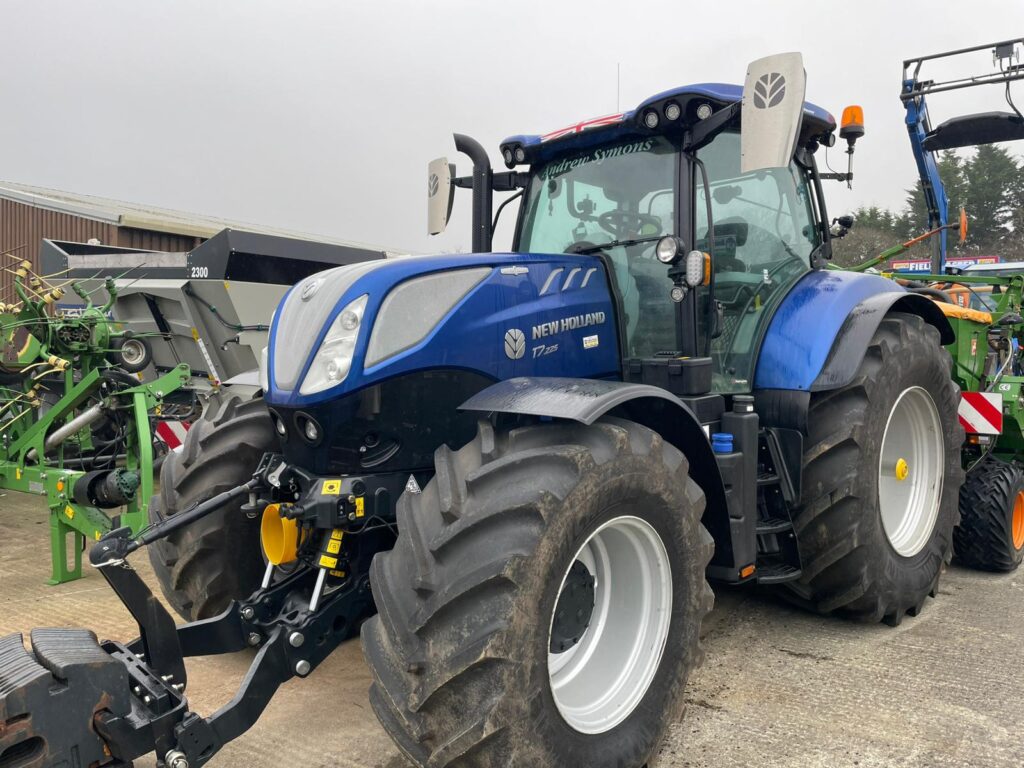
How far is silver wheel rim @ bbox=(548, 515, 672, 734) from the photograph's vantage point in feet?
8.49

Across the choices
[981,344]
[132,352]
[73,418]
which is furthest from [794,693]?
[132,352]

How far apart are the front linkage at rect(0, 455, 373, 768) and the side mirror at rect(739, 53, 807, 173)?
188cm

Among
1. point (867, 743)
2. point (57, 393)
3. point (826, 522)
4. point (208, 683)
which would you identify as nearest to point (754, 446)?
point (826, 522)

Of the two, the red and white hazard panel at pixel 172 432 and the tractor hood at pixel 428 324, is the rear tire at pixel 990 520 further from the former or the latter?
the red and white hazard panel at pixel 172 432

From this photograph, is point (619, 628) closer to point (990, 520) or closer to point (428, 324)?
point (428, 324)

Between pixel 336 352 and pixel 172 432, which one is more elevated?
pixel 336 352

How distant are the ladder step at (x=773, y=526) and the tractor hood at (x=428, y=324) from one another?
1038 millimetres

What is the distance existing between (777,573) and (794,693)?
20.0 inches

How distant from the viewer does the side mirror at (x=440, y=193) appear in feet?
13.2

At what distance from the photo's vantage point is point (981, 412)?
4871 millimetres

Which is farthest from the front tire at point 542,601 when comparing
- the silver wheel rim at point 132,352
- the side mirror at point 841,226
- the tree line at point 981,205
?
the tree line at point 981,205

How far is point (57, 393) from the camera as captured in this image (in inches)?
255

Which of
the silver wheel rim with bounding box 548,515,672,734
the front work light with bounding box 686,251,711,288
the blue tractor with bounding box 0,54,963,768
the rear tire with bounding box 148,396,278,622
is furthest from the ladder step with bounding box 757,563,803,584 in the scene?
the rear tire with bounding box 148,396,278,622

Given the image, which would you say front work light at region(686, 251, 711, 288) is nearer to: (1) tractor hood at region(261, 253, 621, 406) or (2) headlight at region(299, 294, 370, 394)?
(1) tractor hood at region(261, 253, 621, 406)
